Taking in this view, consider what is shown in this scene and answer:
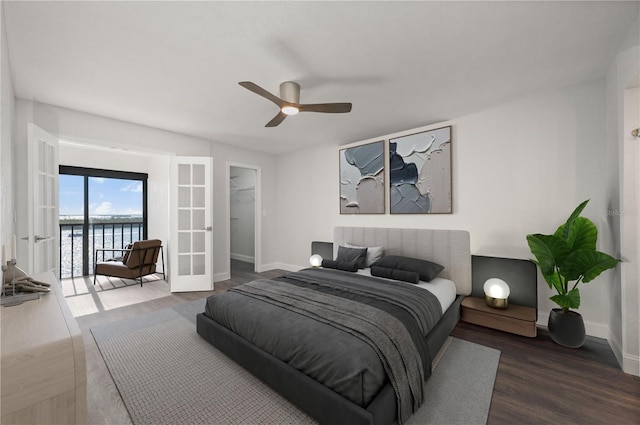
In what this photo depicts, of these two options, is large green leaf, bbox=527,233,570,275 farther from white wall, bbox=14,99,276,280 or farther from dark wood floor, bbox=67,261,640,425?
white wall, bbox=14,99,276,280

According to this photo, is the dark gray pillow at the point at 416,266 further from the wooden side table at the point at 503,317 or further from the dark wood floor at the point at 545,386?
the dark wood floor at the point at 545,386

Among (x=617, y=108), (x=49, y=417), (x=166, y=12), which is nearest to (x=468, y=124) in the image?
(x=617, y=108)

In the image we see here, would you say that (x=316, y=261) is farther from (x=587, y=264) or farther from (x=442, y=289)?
(x=587, y=264)

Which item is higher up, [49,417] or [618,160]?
[618,160]

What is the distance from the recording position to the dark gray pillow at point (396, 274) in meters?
2.97

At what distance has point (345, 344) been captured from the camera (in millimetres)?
1656

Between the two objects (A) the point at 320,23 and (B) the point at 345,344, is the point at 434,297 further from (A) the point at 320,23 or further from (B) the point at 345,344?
(A) the point at 320,23

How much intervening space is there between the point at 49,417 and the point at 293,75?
273 cm

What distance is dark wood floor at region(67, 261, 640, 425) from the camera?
1646 mm

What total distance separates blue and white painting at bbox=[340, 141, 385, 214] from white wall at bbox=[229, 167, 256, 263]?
3.11 meters

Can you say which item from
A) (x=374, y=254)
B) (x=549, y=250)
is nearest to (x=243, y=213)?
(x=374, y=254)

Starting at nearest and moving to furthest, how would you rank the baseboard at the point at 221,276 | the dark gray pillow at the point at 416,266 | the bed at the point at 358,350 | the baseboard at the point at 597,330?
the bed at the point at 358,350
the baseboard at the point at 597,330
the dark gray pillow at the point at 416,266
the baseboard at the point at 221,276

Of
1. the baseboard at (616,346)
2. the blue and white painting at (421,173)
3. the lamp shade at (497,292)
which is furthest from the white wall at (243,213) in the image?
the baseboard at (616,346)

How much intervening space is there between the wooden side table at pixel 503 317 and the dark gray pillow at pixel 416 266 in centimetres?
48
